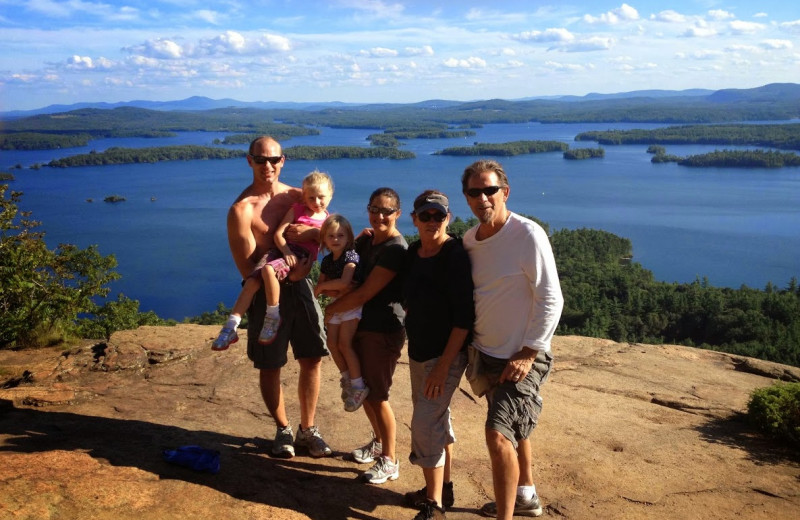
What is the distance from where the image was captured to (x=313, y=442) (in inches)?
134

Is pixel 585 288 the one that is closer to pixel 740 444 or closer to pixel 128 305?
pixel 128 305

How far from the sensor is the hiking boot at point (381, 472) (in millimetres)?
3127

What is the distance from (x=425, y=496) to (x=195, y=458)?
1.11 meters

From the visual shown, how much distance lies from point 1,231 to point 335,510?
5.52 meters

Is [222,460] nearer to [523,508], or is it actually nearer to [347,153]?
[523,508]

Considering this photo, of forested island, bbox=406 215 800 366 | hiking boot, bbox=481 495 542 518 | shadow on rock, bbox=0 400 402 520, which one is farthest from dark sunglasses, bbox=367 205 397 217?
forested island, bbox=406 215 800 366

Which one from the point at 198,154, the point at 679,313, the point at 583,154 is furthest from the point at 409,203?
the point at 583,154

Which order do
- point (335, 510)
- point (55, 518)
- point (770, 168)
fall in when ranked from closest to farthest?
point (55, 518) < point (335, 510) < point (770, 168)

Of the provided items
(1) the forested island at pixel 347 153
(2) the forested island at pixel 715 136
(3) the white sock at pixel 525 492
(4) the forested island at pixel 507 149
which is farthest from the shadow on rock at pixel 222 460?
(2) the forested island at pixel 715 136

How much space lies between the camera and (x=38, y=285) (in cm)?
633

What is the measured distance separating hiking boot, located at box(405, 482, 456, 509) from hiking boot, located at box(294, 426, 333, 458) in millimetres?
607

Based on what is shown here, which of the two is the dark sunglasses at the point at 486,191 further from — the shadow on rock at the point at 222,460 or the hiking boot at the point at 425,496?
the shadow on rock at the point at 222,460

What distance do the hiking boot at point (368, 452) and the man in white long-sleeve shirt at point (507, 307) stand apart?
3.17 feet

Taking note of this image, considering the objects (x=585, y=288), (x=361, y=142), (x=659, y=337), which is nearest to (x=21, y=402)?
(x=659, y=337)
